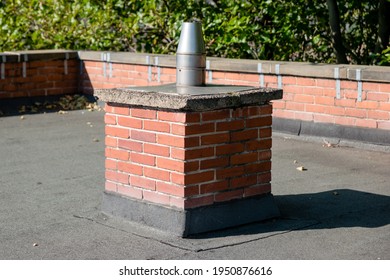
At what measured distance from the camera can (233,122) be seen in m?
7.32

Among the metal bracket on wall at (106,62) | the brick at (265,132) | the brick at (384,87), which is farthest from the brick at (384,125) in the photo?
the metal bracket on wall at (106,62)

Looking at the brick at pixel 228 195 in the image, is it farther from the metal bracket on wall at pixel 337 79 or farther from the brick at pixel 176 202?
the metal bracket on wall at pixel 337 79

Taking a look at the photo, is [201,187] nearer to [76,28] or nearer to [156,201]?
[156,201]

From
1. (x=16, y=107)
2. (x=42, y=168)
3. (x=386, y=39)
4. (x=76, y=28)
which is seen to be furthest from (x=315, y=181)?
(x=76, y=28)

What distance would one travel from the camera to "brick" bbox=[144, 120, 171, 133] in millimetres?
7084

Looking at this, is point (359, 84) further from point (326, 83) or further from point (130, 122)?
point (130, 122)

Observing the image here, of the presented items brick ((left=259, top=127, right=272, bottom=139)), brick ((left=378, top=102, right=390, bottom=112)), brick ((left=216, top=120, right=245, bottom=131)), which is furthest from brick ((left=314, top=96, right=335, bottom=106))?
brick ((left=216, top=120, right=245, bottom=131))

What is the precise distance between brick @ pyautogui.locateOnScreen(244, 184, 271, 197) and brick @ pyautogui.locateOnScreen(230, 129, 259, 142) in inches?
16.7

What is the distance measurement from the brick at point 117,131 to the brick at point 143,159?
7.0 inches

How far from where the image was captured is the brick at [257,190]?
7.51 meters

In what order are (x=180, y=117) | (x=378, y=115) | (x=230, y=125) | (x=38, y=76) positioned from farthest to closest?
(x=38, y=76)
(x=378, y=115)
(x=230, y=125)
(x=180, y=117)

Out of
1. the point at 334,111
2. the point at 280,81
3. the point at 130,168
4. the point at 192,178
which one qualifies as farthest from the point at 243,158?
the point at 280,81

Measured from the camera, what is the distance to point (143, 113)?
7.30 meters

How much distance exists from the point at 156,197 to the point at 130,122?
0.66m
